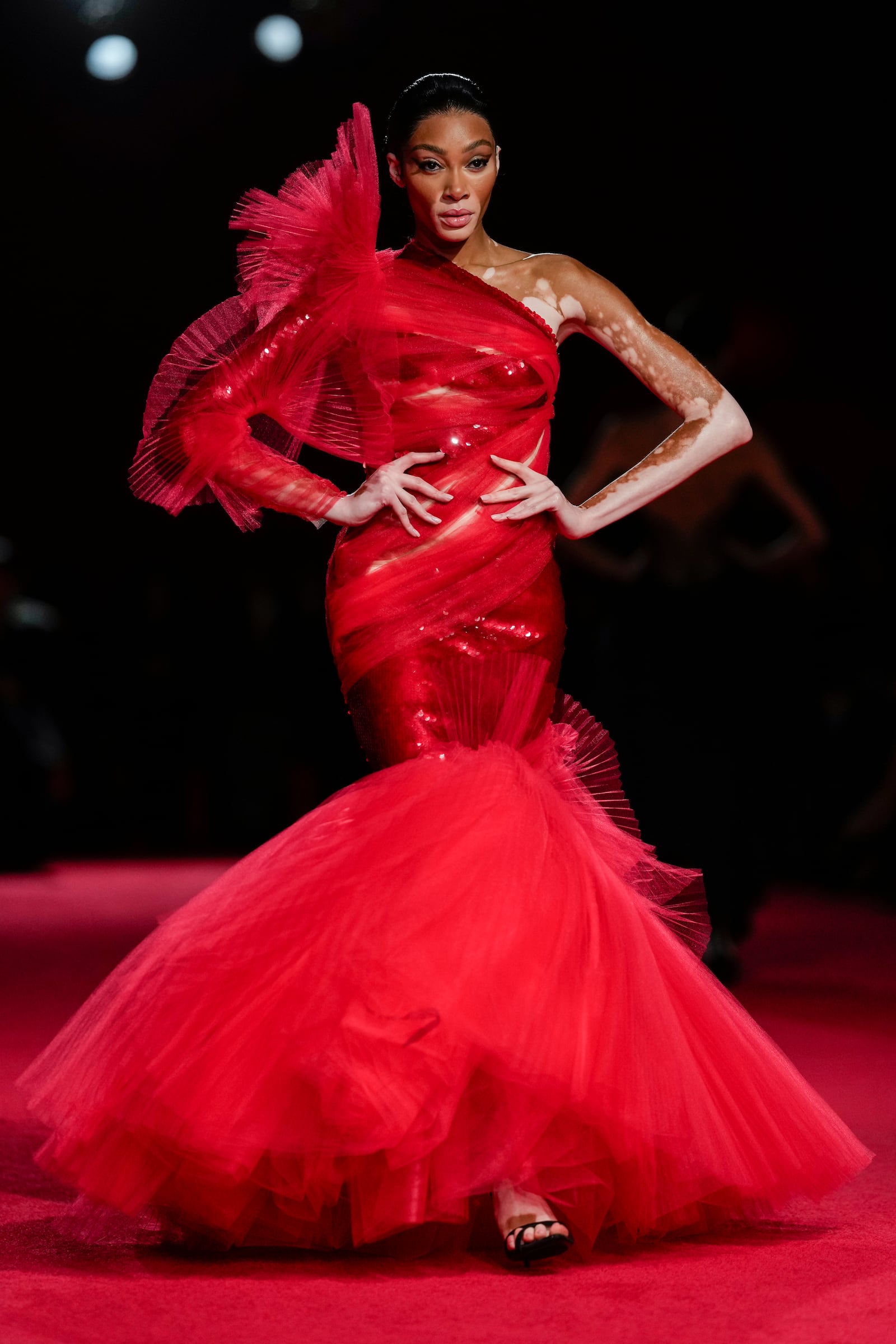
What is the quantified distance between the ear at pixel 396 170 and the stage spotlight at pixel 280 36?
575cm

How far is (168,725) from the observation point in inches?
388

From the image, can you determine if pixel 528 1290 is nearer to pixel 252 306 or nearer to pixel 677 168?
pixel 252 306

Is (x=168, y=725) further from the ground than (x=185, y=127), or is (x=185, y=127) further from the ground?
(x=185, y=127)

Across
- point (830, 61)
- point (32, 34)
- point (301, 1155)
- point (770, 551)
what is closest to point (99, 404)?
point (32, 34)

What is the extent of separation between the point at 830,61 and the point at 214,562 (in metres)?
4.45

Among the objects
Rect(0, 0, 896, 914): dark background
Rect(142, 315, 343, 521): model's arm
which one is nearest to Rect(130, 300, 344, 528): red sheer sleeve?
Rect(142, 315, 343, 521): model's arm

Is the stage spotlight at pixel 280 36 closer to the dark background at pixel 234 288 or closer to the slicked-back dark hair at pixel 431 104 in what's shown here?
the dark background at pixel 234 288

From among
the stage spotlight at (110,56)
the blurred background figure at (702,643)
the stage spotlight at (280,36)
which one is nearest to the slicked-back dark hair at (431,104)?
the blurred background figure at (702,643)

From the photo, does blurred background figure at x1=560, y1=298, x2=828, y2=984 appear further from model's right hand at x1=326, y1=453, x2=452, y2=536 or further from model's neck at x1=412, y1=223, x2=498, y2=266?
model's right hand at x1=326, y1=453, x2=452, y2=536

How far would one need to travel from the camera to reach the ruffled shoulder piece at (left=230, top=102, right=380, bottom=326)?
2506 millimetres

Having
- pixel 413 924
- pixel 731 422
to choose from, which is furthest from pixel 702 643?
pixel 413 924

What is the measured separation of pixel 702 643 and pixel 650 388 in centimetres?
230

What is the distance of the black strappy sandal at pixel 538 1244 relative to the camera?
2.16 meters

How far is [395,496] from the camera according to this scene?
2.46 metres
